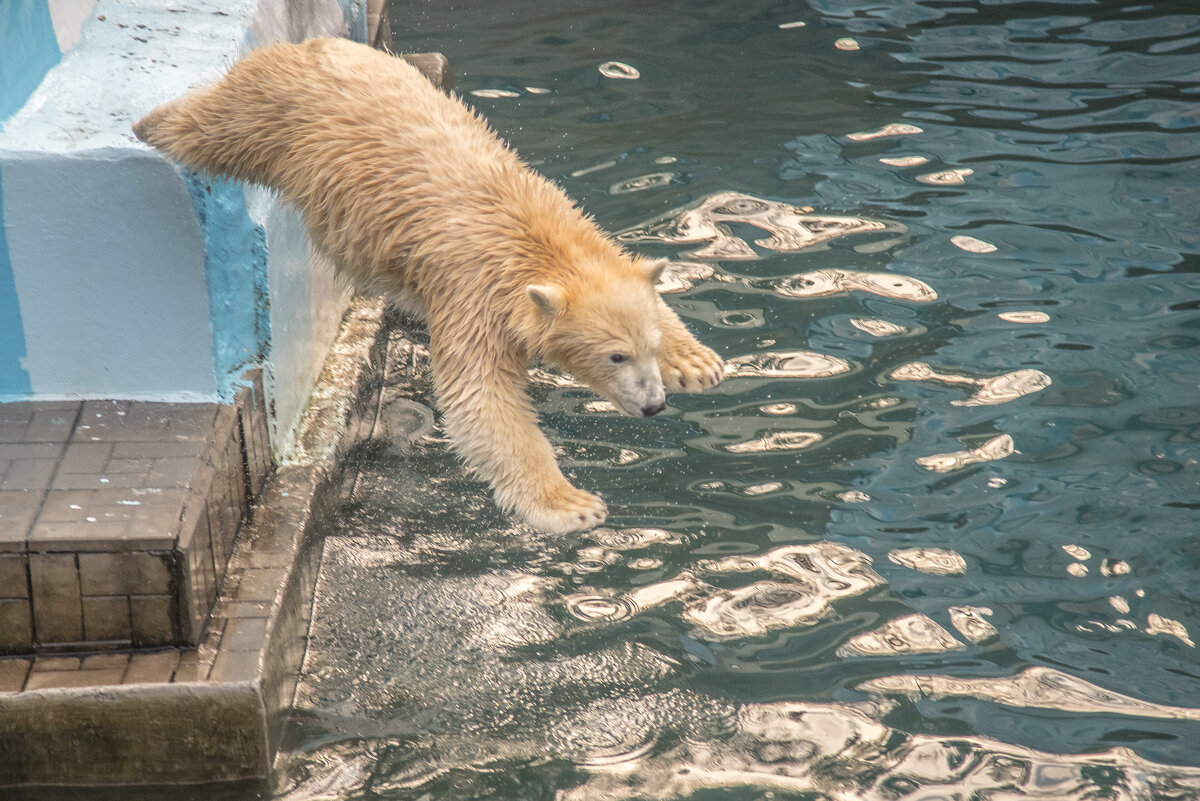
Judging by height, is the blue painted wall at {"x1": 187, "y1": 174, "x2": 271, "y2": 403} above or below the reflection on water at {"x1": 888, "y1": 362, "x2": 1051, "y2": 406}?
above

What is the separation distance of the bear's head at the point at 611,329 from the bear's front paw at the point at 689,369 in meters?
0.22

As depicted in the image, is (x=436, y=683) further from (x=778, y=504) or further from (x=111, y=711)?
(x=778, y=504)

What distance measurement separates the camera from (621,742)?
3.67 meters

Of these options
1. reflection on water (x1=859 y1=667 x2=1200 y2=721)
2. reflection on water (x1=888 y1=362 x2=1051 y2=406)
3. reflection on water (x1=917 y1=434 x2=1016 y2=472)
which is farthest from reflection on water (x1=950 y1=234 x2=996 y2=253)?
reflection on water (x1=859 y1=667 x2=1200 y2=721)

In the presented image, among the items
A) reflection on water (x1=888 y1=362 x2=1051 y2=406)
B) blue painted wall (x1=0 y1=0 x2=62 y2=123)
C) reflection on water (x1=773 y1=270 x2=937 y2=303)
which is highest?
blue painted wall (x1=0 y1=0 x2=62 y2=123)

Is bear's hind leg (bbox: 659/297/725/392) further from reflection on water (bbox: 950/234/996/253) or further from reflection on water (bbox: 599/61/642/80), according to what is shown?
reflection on water (bbox: 599/61/642/80)

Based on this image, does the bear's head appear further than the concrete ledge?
Yes

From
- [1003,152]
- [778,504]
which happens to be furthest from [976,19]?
[778,504]

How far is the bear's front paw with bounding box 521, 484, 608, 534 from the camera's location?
12.1 ft

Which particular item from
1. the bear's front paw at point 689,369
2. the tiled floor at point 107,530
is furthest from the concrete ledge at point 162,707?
the bear's front paw at point 689,369

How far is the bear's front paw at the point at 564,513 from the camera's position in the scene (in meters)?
3.70

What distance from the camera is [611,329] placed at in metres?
3.65

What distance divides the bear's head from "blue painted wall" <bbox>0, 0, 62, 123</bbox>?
1.81 metres

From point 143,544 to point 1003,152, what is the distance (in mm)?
5832
